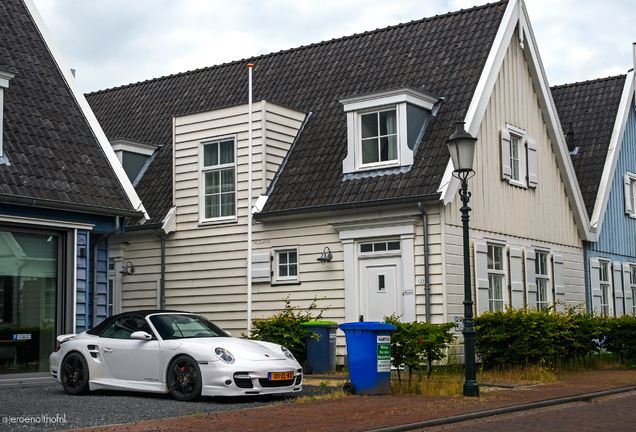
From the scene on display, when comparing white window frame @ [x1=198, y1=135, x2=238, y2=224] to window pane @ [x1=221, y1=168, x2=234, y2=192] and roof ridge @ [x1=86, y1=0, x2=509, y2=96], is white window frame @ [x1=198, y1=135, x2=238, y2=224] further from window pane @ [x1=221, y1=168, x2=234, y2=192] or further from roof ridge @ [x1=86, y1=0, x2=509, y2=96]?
roof ridge @ [x1=86, y1=0, x2=509, y2=96]

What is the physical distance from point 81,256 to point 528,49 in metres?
11.7

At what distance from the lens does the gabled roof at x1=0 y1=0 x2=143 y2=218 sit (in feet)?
45.9

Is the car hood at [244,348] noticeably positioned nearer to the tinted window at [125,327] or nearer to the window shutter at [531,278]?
the tinted window at [125,327]

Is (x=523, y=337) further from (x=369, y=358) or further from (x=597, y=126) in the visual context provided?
(x=597, y=126)

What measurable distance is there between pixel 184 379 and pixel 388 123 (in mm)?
8289

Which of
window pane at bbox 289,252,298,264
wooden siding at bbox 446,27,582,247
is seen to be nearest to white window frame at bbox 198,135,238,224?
window pane at bbox 289,252,298,264

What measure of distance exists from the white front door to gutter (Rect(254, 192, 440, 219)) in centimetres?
117

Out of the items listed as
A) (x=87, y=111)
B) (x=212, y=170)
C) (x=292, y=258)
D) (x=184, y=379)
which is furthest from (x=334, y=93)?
(x=184, y=379)

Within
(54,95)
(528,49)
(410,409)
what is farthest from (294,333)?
(528,49)

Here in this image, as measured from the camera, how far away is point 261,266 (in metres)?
18.4

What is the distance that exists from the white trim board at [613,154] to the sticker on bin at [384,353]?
1184cm

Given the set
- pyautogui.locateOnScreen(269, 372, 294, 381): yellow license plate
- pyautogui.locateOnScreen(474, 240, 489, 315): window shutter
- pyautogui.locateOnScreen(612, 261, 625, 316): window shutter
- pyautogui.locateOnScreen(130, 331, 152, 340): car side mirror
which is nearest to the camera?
pyautogui.locateOnScreen(269, 372, 294, 381): yellow license plate

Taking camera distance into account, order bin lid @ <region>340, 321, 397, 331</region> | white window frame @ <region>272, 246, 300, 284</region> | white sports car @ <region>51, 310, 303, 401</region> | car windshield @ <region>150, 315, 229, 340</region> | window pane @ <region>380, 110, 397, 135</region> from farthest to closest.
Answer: white window frame @ <region>272, 246, 300, 284</region>
window pane @ <region>380, 110, 397, 135</region>
bin lid @ <region>340, 321, 397, 331</region>
car windshield @ <region>150, 315, 229, 340</region>
white sports car @ <region>51, 310, 303, 401</region>

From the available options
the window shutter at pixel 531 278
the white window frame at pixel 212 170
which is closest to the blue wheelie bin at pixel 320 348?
the white window frame at pixel 212 170
